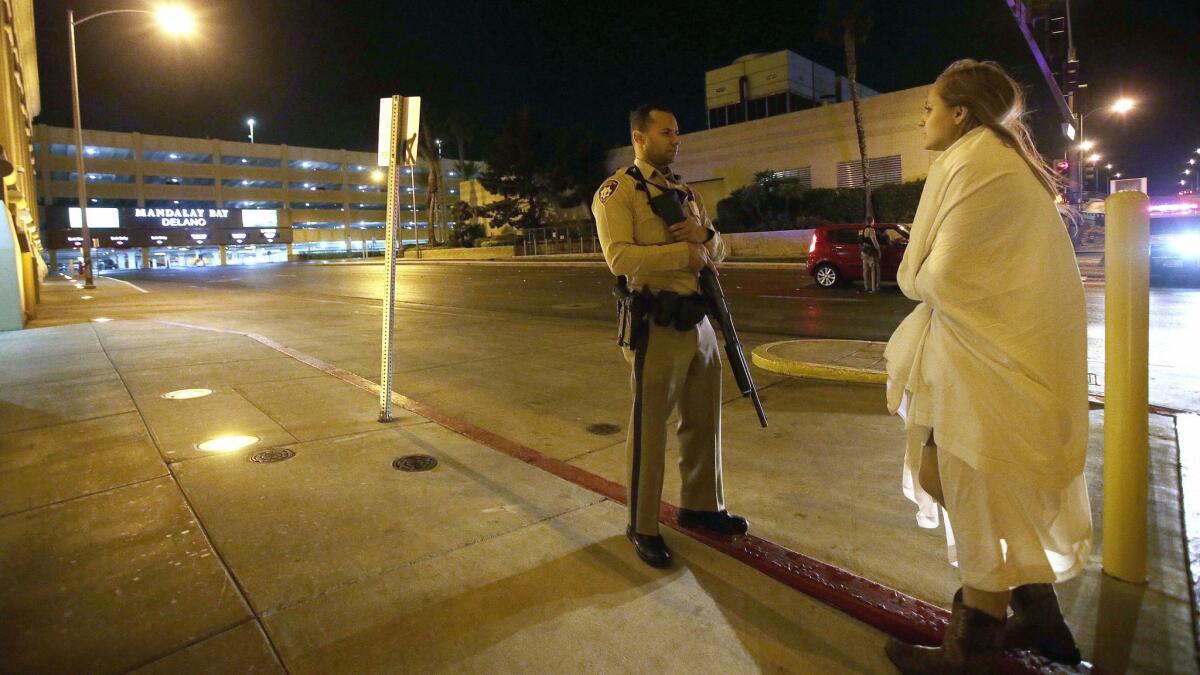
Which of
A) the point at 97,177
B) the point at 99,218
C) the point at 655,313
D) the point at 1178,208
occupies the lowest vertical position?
the point at 655,313

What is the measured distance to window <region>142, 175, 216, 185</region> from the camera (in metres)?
78.6

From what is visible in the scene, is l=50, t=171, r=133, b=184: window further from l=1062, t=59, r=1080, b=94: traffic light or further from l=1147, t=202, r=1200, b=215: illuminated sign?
l=1147, t=202, r=1200, b=215: illuminated sign

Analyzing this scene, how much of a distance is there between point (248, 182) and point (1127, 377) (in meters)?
96.2

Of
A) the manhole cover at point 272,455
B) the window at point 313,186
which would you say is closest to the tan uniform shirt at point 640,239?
the manhole cover at point 272,455

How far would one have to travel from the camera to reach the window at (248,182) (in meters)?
84.4

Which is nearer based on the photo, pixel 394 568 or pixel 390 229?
pixel 394 568

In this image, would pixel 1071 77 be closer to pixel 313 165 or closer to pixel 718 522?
pixel 718 522

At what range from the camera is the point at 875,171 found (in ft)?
114

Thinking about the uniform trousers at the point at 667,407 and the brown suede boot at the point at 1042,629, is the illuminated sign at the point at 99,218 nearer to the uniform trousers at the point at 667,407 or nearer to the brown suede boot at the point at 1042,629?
the uniform trousers at the point at 667,407

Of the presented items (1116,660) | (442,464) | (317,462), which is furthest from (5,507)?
(1116,660)

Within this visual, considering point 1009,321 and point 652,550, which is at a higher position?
point 1009,321

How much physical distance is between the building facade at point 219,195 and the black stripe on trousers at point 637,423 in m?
63.9

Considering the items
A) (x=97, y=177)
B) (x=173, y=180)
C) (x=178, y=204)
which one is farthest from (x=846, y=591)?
(x=173, y=180)

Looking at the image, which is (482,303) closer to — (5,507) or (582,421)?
(582,421)
